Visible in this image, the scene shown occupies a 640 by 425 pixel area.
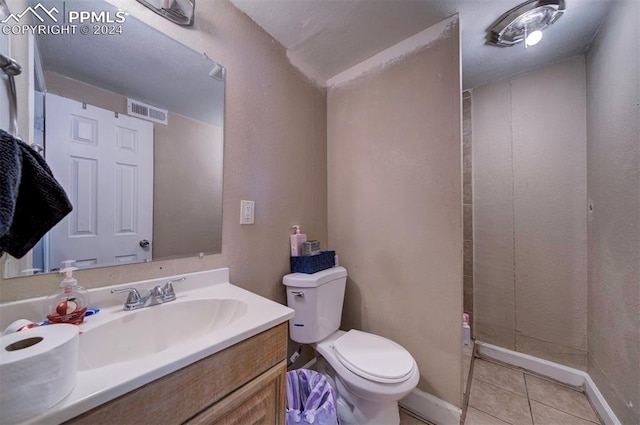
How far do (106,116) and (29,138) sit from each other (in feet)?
0.71

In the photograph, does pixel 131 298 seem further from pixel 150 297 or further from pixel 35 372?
pixel 35 372

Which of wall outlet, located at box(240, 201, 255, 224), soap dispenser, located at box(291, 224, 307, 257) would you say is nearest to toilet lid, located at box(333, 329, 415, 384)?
soap dispenser, located at box(291, 224, 307, 257)

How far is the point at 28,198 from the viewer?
20.9 inches

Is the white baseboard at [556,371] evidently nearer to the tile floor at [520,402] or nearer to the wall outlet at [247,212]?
the tile floor at [520,402]

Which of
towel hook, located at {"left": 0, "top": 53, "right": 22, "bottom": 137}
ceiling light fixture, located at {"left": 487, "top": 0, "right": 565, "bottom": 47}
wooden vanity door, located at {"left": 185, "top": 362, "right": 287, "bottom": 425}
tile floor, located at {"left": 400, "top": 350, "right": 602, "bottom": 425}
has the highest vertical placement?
ceiling light fixture, located at {"left": 487, "top": 0, "right": 565, "bottom": 47}

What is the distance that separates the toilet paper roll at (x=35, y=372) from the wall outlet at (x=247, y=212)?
80 cm

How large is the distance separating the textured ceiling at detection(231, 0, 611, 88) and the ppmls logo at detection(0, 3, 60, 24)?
762mm

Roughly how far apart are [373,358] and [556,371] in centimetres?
148

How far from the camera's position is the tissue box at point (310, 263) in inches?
54.4

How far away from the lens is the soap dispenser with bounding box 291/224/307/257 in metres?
1.46

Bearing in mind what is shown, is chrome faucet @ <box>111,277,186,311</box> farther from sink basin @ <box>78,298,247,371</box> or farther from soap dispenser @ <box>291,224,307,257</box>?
soap dispenser @ <box>291,224,307,257</box>

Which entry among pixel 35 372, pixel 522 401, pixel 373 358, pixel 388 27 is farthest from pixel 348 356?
pixel 388 27

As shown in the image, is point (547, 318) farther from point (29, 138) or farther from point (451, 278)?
point (29, 138)

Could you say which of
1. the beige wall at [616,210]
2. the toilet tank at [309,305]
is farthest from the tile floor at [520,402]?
the toilet tank at [309,305]
